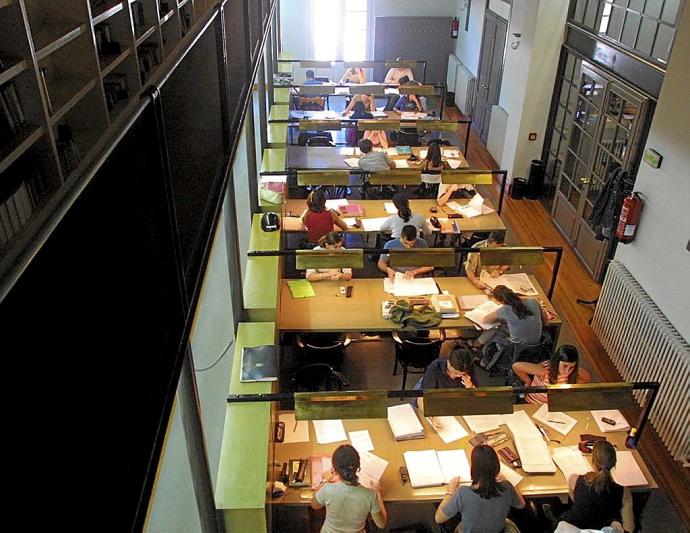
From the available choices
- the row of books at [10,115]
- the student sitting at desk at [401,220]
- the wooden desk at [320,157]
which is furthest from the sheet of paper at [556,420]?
the wooden desk at [320,157]

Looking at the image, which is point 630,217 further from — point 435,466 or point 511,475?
point 435,466

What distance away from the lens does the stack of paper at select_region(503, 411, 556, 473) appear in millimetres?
3969

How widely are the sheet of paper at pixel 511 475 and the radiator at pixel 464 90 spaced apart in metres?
9.88

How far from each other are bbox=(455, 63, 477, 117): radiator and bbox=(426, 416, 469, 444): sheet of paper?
9556mm

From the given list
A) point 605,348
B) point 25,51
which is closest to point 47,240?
point 25,51

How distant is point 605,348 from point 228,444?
427 centimetres

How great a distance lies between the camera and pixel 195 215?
7.74 feet

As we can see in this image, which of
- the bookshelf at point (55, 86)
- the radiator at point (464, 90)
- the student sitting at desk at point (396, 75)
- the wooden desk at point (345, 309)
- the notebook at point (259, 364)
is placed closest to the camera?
the bookshelf at point (55, 86)

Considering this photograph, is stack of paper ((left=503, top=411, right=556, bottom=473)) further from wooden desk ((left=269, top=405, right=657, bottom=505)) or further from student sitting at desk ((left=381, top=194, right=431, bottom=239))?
student sitting at desk ((left=381, top=194, right=431, bottom=239))

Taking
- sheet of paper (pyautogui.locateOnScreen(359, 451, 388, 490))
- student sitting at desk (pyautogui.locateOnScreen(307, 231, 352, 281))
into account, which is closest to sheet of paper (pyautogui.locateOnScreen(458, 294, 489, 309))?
student sitting at desk (pyautogui.locateOnScreen(307, 231, 352, 281))

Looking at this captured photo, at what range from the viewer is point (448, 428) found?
14.0ft

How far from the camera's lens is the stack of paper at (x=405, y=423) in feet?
13.7

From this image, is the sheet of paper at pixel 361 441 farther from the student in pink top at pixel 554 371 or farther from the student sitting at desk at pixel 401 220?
the student sitting at desk at pixel 401 220

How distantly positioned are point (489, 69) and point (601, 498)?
9443 mm
